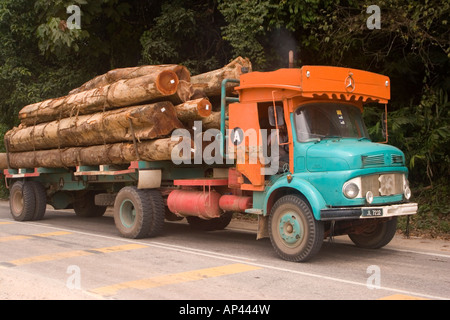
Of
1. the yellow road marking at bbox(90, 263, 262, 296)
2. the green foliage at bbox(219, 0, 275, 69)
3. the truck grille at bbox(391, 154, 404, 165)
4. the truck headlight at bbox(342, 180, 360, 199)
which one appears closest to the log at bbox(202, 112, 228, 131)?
the yellow road marking at bbox(90, 263, 262, 296)

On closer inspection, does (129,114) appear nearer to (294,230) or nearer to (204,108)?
(204,108)

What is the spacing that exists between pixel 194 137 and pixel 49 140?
4.63 meters

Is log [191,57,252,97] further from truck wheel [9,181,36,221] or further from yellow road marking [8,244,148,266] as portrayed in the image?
truck wheel [9,181,36,221]

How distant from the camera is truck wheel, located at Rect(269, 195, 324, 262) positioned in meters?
8.06

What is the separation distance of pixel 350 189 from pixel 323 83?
5.57 feet

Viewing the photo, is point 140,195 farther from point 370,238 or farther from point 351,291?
point 351,291

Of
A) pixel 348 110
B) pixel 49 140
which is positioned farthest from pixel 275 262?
pixel 49 140

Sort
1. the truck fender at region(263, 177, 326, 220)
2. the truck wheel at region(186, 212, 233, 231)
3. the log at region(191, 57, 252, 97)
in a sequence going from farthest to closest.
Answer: the truck wheel at region(186, 212, 233, 231) < the log at region(191, 57, 252, 97) < the truck fender at region(263, 177, 326, 220)

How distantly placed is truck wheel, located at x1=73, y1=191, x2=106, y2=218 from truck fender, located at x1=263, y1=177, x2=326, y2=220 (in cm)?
755

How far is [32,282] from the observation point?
7.06 meters

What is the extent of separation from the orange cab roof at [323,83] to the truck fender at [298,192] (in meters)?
1.35

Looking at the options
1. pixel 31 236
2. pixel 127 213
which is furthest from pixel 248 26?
pixel 31 236

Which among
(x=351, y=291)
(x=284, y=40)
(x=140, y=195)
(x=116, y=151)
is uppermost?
(x=284, y=40)

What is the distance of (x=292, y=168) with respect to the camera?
856 centimetres
